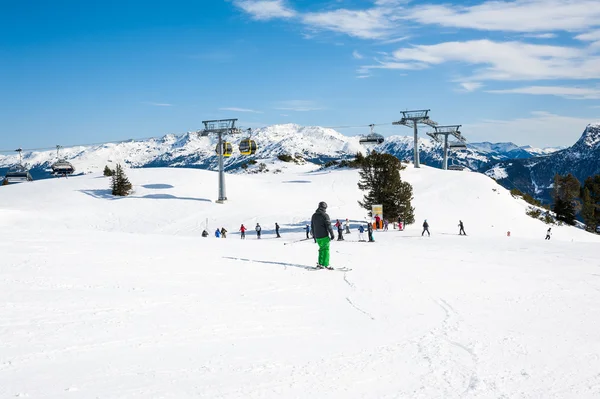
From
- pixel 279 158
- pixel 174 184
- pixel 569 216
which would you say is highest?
pixel 279 158

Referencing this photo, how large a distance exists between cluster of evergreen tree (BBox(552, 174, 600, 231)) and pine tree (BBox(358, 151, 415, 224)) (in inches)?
1761

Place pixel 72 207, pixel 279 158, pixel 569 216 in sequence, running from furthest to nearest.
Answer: pixel 279 158 < pixel 569 216 < pixel 72 207

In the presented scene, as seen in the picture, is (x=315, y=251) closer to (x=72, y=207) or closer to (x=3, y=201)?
(x=72, y=207)

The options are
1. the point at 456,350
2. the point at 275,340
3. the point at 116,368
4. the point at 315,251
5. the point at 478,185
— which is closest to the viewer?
the point at 116,368

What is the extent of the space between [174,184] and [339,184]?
885 inches

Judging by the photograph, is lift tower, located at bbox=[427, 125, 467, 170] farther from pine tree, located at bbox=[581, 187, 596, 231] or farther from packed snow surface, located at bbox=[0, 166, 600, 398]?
packed snow surface, located at bbox=[0, 166, 600, 398]

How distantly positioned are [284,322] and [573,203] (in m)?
83.2

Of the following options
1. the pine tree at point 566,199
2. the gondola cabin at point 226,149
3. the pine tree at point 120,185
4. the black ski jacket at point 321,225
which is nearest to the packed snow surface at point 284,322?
the black ski jacket at point 321,225

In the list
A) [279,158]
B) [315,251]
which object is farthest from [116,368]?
[279,158]

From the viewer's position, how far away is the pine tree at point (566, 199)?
245 ft

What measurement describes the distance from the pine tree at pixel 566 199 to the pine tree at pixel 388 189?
44736 millimetres

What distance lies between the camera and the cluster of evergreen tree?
73.4 metres

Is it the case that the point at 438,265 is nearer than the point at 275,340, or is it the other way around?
the point at 275,340

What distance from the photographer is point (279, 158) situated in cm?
10106
